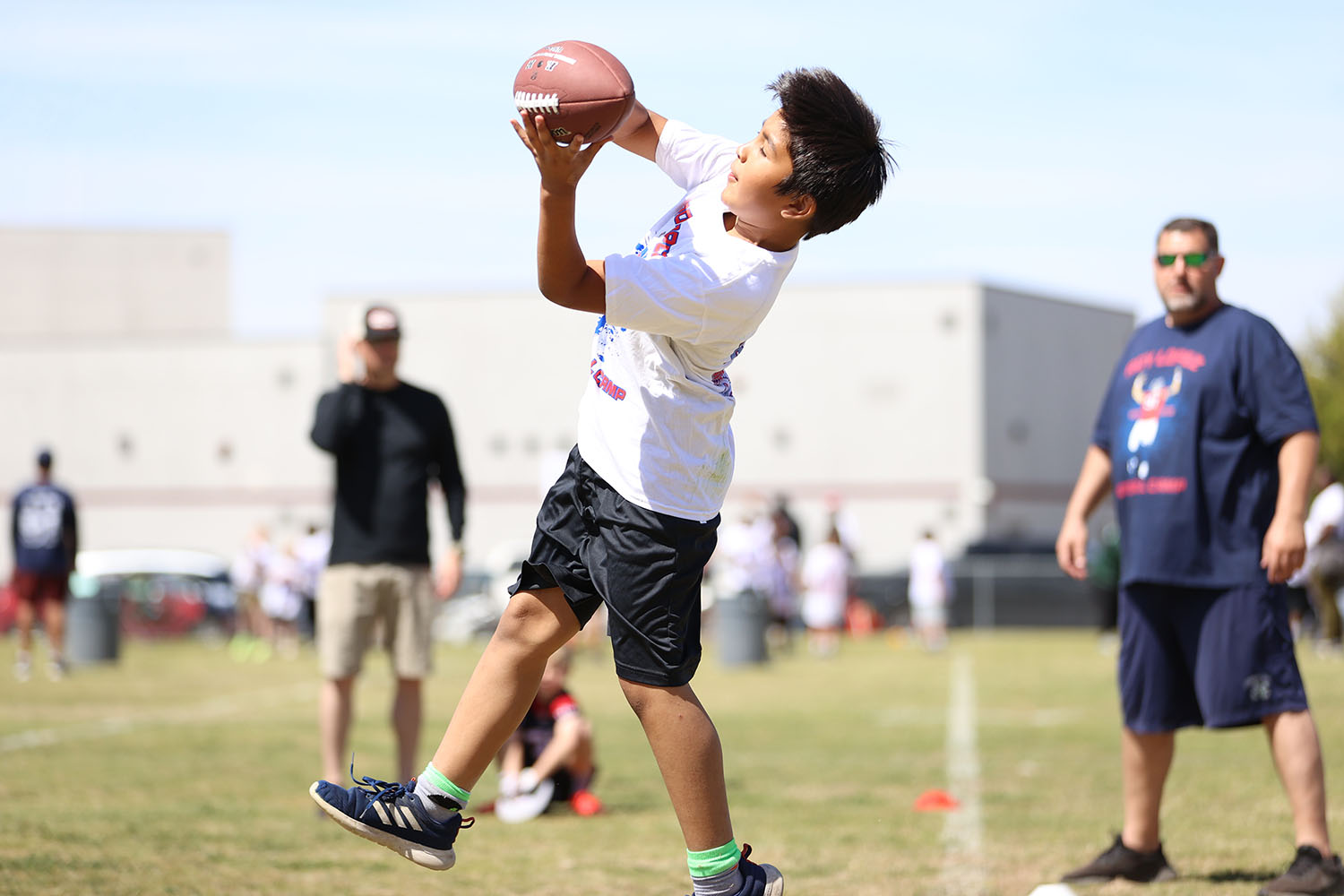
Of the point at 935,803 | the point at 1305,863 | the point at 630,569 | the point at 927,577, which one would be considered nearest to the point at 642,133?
the point at 630,569

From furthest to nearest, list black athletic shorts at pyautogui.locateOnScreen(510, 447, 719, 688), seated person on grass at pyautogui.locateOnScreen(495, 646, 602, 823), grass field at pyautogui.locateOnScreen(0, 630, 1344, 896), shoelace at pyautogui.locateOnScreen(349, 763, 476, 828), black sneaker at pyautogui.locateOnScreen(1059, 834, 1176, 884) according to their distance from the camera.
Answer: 1. seated person on grass at pyautogui.locateOnScreen(495, 646, 602, 823)
2. grass field at pyautogui.locateOnScreen(0, 630, 1344, 896)
3. black sneaker at pyautogui.locateOnScreen(1059, 834, 1176, 884)
4. shoelace at pyautogui.locateOnScreen(349, 763, 476, 828)
5. black athletic shorts at pyautogui.locateOnScreen(510, 447, 719, 688)

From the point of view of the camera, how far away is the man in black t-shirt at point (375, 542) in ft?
24.1

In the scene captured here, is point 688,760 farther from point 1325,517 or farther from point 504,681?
point 1325,517

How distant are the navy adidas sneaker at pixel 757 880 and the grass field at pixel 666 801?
1138 millimetres

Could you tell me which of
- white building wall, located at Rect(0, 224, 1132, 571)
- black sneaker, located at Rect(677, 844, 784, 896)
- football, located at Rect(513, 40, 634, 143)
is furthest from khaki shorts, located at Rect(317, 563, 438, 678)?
white building wall, located at Rect(0, 224, 1132, 571)

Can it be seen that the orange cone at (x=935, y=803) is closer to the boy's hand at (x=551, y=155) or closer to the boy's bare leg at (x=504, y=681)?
the boy's bare leg at (x=504, y=681)

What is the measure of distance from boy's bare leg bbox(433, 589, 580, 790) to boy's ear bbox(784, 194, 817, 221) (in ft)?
3.75

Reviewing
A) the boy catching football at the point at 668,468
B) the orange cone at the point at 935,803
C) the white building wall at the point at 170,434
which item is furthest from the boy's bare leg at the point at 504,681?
the white building wall at the point at 170,434

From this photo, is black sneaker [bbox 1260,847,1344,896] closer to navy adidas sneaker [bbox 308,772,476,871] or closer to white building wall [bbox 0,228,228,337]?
navy adidas sneaker [bbox 308,772,476,871]

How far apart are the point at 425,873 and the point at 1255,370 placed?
11.0ft

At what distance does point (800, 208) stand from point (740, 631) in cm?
1628

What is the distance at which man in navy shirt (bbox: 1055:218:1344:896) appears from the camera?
534 centimetres

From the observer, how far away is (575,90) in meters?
3.79

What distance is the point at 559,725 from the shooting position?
7.58 meters
